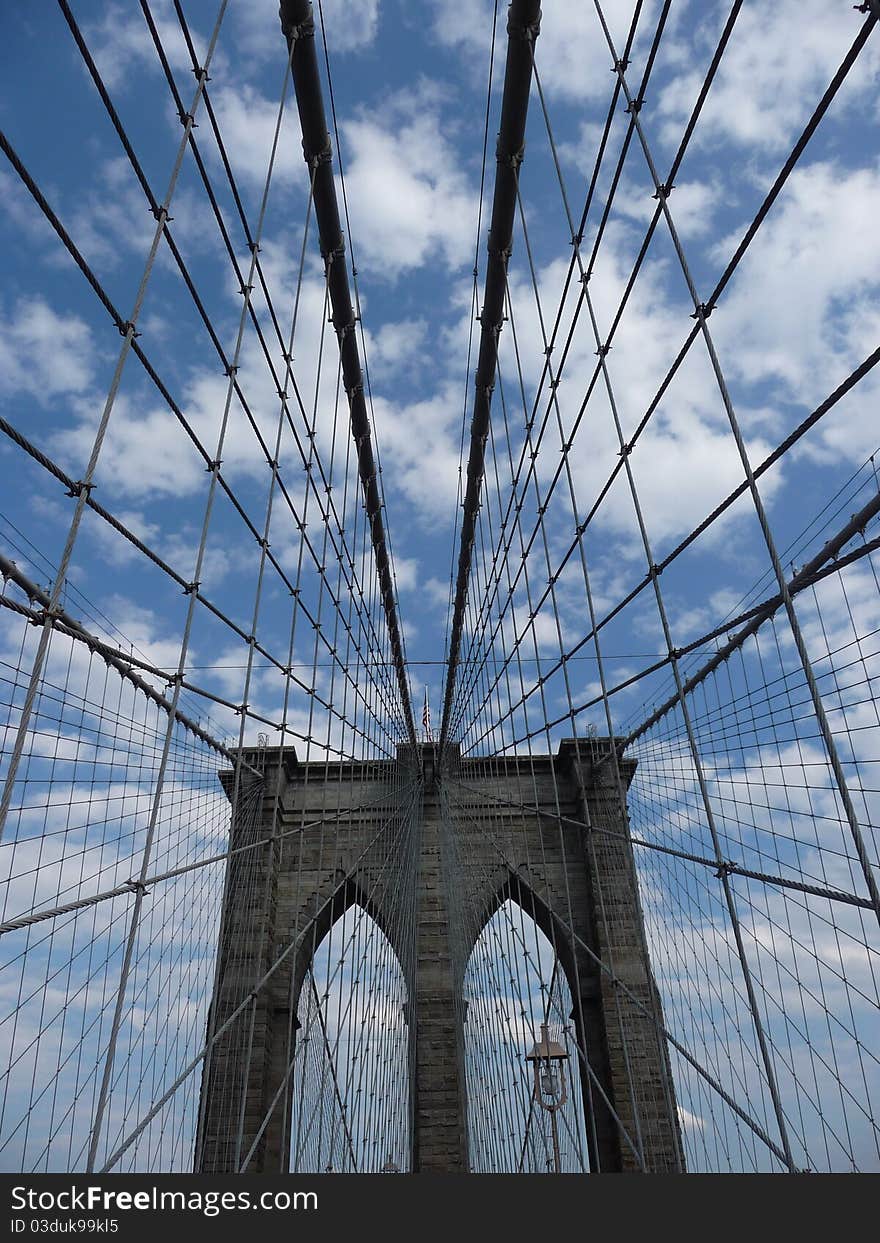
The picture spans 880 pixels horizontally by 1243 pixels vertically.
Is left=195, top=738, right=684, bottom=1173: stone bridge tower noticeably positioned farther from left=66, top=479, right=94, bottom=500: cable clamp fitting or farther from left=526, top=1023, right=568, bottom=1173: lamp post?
left=66, top=479, right=94, bottom=500: cable clamp fitting

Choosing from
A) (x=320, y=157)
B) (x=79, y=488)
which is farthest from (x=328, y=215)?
(x=79, y=488)

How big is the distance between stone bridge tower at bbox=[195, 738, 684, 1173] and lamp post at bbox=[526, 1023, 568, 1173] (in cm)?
60

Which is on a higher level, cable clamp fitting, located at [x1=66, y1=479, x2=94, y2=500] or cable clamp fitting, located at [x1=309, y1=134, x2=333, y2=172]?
cable clamp fitting, located at [x1=309, y1=134, x2=333, y2=172]

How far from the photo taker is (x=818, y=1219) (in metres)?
2.01

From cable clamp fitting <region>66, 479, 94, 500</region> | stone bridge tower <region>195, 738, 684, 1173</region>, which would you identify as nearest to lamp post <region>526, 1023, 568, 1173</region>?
stone bridge tower <region>195, 738, 684, 1173</region>

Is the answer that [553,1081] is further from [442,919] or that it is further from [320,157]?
[320,157]

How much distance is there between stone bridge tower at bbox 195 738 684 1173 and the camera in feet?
45.2

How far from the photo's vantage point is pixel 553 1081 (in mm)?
13719

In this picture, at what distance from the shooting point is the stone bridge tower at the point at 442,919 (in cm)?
1377

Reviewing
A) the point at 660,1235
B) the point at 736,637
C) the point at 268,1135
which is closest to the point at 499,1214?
the point at 660,1235

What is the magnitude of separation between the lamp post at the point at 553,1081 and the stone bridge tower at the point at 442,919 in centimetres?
60

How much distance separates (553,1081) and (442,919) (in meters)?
4.14

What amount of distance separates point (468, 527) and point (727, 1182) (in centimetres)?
1293

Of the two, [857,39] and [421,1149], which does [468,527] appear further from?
[857,39]
